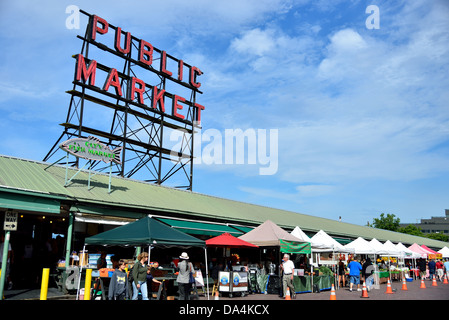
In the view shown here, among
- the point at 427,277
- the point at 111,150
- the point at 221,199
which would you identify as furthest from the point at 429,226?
the point at 111,150

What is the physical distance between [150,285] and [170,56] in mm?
21217

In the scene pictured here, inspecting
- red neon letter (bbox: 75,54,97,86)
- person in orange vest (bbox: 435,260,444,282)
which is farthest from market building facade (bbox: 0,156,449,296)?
person in orange vest (bbox: 435,260,444,282)

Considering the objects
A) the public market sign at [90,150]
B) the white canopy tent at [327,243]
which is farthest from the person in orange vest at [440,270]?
the public market sign at [90,150]

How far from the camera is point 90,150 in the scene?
19047 millimetres

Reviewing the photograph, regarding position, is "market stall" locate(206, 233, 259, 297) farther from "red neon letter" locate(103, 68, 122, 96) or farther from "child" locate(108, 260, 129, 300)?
"red neon letter" locate(103, 68, 122, 96)

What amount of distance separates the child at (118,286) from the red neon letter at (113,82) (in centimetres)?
1536

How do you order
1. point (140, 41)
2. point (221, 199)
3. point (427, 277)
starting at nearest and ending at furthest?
point (140, 41) < point (221, 199) < point (427, 277)

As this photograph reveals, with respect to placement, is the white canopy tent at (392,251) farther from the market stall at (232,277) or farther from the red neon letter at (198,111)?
the red neon letter at (198,111)

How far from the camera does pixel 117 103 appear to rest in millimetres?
26094

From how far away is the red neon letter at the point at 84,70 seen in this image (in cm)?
2300

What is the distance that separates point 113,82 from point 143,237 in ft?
46.8

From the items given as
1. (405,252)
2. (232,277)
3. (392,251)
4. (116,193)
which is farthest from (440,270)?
(116,193)
